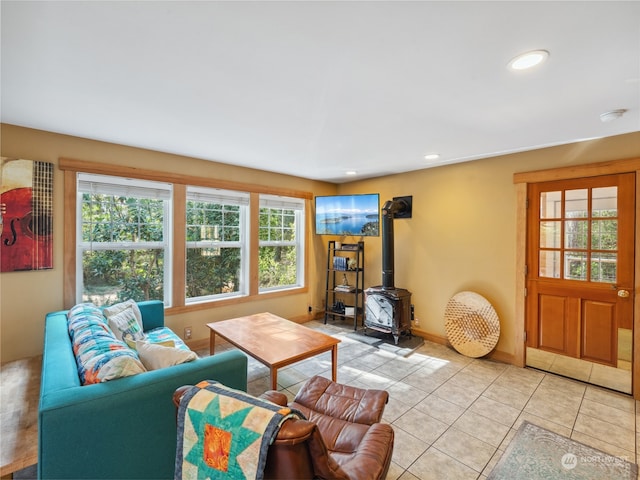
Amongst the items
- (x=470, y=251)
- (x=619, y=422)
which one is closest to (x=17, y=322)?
(x=470, y=251)

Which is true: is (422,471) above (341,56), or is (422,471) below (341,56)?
below

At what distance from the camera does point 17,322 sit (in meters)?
2.53

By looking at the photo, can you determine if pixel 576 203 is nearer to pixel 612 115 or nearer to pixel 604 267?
pixel 604 267

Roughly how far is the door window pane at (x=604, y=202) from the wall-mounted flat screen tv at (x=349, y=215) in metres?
2.21

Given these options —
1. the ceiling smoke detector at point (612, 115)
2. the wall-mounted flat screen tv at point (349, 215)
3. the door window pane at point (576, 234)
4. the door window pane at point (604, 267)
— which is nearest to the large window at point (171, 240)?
the wall-mounted flat screen tv at point (349, 215)

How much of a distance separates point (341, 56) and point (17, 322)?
333cm

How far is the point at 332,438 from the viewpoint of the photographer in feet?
4.98

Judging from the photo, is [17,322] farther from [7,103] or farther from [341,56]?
[341,56]

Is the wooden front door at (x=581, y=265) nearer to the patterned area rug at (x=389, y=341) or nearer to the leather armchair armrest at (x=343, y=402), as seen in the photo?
the patterned area rug at (x=389, y=341)

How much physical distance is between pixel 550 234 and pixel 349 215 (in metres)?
2.37

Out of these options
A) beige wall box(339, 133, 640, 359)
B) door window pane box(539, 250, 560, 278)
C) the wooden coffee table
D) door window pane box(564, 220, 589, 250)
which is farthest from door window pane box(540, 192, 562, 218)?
the wooden coffee table

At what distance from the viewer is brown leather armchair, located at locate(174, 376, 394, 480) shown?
906mm

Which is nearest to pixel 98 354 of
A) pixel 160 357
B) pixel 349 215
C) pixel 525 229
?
pixel 160 357

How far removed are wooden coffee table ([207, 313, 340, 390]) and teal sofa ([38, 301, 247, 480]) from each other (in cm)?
65
